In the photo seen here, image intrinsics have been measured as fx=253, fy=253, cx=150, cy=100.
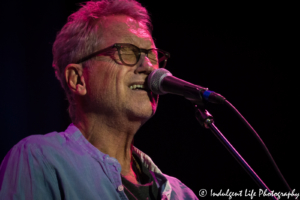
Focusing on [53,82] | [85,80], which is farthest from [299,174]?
[53,82]

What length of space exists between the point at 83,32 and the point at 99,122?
0.66m

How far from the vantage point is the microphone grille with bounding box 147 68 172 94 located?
1.48m

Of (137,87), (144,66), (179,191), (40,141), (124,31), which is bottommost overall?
(179,191)

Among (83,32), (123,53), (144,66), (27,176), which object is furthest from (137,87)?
(27,176)

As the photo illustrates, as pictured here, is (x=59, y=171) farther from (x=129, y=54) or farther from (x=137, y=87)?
(x=129, y=54)

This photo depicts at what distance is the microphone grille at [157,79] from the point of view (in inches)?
58.4

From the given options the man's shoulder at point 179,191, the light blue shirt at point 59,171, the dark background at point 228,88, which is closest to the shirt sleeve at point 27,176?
the light blue shirt at point 59,171

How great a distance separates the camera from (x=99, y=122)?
5.59 feet

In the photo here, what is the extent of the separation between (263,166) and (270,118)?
586mm

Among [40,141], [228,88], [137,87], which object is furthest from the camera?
[228,88]

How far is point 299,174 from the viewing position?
9.85 ft

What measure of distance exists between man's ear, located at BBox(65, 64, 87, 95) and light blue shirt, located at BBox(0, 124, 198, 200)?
0.30 meters

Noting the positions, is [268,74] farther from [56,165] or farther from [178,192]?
[56,165]

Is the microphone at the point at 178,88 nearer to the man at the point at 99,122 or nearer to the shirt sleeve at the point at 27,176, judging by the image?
the man at the point at 99,122
